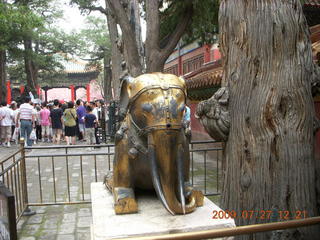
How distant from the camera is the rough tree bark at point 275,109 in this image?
2.85m

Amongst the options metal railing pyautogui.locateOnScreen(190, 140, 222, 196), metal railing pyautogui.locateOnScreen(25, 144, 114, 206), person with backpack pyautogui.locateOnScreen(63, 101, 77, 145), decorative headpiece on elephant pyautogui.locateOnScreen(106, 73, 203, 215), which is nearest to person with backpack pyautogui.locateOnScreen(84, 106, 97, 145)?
person with backpack pyautogui.locateOnScreen(63, 101, 77, 145)

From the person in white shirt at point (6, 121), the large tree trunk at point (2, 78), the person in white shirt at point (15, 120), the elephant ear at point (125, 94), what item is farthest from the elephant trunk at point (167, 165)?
the large tree trunk at point (2, 78)

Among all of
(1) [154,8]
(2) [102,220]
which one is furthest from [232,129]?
(1) [154,8]

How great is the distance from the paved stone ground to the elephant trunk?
241cm

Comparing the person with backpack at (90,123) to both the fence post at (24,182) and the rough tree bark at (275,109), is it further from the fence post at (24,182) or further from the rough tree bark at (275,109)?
the rough tree bark at (275,109)

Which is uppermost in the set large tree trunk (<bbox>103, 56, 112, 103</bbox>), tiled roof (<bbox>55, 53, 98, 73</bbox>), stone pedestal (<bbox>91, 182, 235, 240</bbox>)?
tiled roof (<bbox>55, 53, 98, 73</bbox>)

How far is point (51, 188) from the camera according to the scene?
6492 millimetres

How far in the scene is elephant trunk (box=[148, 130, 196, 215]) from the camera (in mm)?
2025

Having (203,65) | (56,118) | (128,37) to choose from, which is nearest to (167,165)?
(128,37)

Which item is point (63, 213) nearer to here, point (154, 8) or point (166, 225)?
point (166, 225)

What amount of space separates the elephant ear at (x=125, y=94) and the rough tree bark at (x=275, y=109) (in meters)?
1.15

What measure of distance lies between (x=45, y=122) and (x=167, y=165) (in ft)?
37.9

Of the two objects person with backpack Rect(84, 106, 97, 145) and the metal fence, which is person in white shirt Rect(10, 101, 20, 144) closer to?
the metal fence

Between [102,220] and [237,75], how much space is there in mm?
1743
